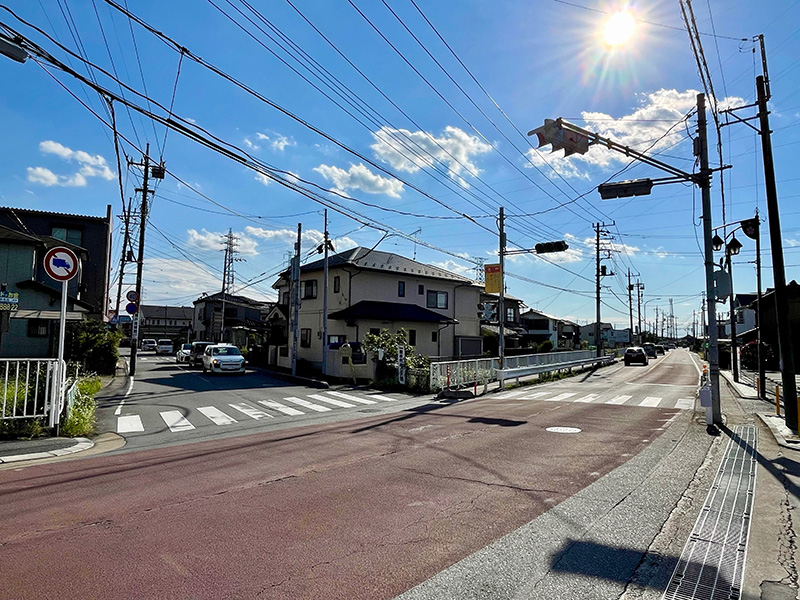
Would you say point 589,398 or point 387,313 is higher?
point 387,313

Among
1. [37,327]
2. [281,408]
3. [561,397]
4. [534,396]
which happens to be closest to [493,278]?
[534,396]

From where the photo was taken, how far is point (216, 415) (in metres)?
13.8

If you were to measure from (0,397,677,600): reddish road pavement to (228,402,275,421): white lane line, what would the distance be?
347cm

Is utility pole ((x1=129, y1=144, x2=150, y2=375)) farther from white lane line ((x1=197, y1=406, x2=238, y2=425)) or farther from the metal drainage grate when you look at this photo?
the metal drainage grate

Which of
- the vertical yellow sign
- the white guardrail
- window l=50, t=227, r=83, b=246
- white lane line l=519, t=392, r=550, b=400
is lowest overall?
white lane line l=519, t=392, r=550, b=400

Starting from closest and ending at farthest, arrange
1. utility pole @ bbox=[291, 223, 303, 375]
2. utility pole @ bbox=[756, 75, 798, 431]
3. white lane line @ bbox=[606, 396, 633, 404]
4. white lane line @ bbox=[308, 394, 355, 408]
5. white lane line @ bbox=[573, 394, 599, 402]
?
utility pole @ bbox=[756, 75, 798, 431], white lane line @ bbox=[308, 394, 355, 408], white lane line @ bbox=[606, 396, 633, 404], white lane line @ bbox=[573, 394, 599, 402], utility pole @ bbox=[291, 223, 303, 375]

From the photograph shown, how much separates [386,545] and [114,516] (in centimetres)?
319

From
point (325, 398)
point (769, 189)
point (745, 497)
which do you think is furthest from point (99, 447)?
point (769, 189)

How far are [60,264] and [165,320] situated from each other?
3664 inches

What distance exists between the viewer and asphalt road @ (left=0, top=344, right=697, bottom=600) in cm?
395

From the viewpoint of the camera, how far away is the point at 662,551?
15.2 ft

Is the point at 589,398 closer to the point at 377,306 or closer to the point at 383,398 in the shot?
the point at 383,398

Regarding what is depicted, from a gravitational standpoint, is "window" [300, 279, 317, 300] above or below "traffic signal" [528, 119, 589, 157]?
below

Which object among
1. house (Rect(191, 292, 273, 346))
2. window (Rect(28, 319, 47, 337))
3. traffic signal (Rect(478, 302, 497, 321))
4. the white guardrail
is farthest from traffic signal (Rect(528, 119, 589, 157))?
house (Rect(191, 292, 273, 346))
